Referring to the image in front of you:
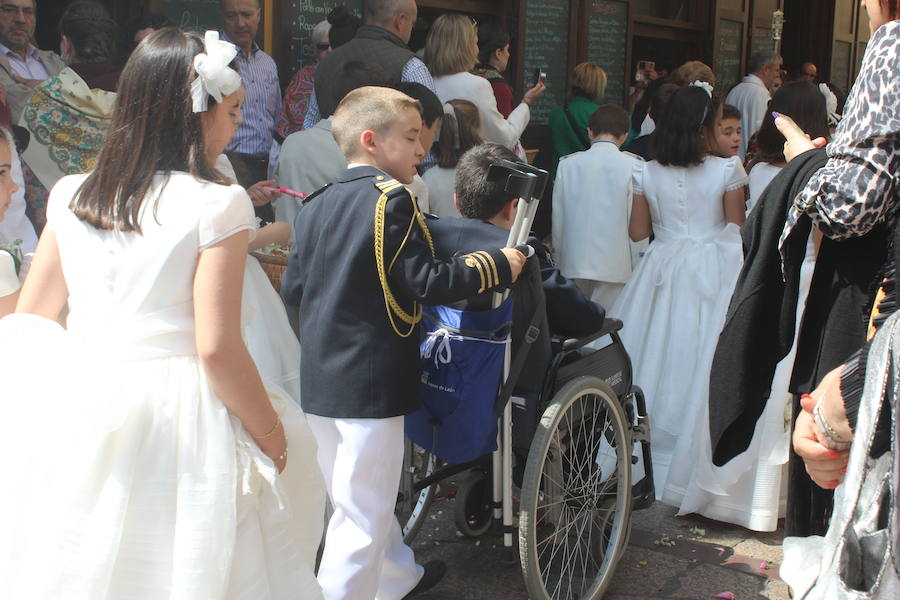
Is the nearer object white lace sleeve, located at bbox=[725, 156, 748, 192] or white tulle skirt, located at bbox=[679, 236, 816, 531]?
white tulle skirt, located at bbox=[679, 236, 816, 531]

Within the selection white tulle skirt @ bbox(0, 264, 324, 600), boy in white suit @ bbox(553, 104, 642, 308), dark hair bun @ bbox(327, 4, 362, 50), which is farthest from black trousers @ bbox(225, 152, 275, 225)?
white tulle skirt @ bbox(0, 264, 324, 600)

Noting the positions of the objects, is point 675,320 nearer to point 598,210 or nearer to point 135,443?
point 598,210

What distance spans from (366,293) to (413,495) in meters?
0.95

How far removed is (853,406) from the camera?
1.64m

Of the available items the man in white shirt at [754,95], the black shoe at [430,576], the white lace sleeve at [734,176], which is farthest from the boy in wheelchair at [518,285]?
the man in white shirt at [754,95]

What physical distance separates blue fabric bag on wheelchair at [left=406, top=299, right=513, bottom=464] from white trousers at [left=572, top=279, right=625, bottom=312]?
2.48 metres

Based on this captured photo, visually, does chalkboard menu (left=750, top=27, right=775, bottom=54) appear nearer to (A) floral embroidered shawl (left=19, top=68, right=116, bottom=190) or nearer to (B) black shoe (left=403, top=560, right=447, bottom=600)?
(A) floral embroidered shawl (left=19, top=68, right=116, bottom=190)

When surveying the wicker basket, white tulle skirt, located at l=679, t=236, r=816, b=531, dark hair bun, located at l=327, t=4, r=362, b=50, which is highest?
dark hair bun, located at l=327, t=4, r=362, b=50

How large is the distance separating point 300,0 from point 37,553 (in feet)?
16.9

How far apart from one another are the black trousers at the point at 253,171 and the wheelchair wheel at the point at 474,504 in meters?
2.37

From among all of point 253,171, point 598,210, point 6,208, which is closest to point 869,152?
point 6,208

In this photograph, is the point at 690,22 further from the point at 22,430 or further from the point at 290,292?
the point at 22,430

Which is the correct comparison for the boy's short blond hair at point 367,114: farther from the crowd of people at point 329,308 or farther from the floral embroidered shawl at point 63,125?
the floral embroidered shawl at point 63,125

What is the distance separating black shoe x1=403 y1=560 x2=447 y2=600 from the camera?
11.2 feet
